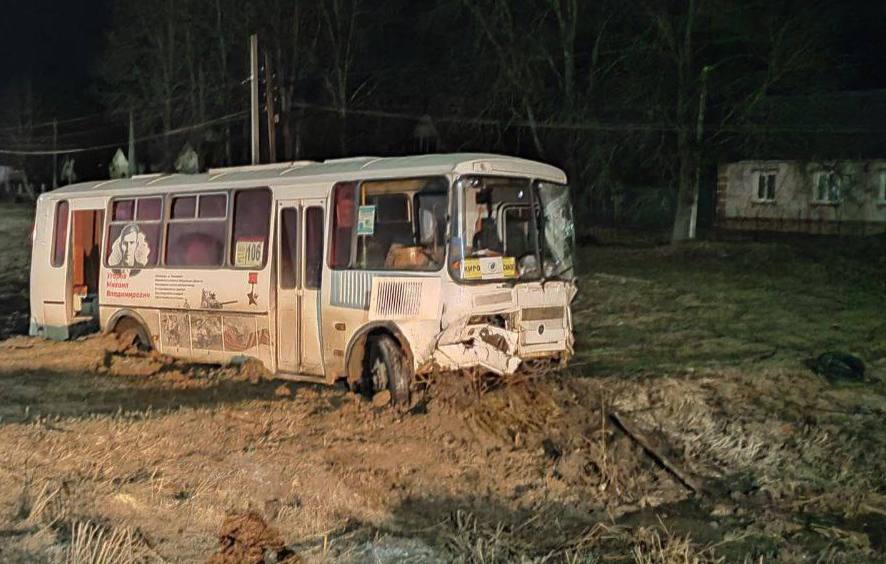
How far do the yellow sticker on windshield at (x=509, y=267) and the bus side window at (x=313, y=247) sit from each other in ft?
7.75

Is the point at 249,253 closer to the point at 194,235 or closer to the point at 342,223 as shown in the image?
the point at 194,235

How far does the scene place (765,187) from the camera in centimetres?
3619

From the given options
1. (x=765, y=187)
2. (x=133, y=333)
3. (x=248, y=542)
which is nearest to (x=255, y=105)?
(x=133, y=333)

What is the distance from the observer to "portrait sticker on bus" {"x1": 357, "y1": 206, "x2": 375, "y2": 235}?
416 inches

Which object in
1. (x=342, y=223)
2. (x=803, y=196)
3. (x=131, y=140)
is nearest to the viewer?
(x=342, y=223)

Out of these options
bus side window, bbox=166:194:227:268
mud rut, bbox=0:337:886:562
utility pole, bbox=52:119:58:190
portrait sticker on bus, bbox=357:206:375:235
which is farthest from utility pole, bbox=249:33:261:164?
utility pole, bbox=52:119:58:190

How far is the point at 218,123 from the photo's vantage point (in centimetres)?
4097

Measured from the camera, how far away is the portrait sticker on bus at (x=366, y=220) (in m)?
10.6

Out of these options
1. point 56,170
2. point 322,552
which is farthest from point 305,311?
point 56,170

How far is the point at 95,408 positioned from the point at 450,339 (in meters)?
3.85

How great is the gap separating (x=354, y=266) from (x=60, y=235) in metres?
6.89

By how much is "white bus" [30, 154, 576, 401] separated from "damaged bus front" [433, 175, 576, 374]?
1 centimetres

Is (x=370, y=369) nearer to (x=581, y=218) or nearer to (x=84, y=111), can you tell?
(x=581, y=218)

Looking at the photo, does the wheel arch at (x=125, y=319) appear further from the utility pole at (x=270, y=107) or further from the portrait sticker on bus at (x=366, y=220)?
the utility pole at (x=270, y=107)
